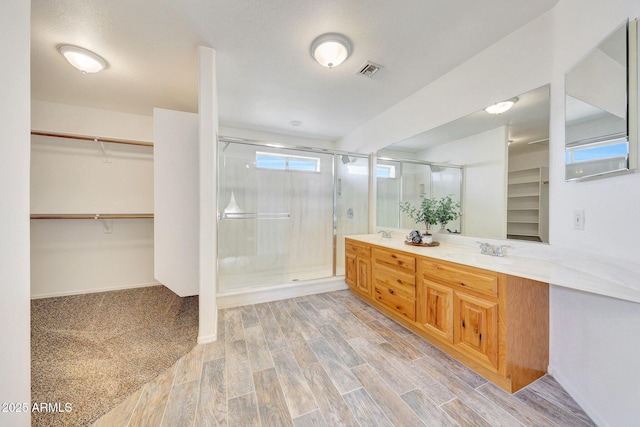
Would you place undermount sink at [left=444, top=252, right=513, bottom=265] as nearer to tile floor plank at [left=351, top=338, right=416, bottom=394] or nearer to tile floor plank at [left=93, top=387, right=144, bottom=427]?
tile floor plank at [left=351, top=338, right=416, bottom=394]

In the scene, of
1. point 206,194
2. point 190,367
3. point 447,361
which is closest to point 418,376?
point 447,361

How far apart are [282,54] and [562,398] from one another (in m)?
3.13

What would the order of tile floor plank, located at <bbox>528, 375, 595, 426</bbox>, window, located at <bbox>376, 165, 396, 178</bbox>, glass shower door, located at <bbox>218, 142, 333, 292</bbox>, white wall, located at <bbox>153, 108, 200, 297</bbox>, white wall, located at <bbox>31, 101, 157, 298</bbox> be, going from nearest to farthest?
tile floor plank, located at <bbox>528, 375, 595, 426</bbox> < white wall, located at <bbox>153, 108, 200, 297</bbox> < white wall, located at <bbox>31, 101, 157, 298</bbox> < glass shower door, located at <bbox>218, 142, 333, 292</bbox> < window, located at <bbox>376, 165, 396, 178</bbox>

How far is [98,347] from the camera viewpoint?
1.72 metres

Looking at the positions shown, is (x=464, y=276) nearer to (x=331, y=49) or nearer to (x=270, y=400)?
(x=270, y=400)

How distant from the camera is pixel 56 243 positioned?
8.93ft

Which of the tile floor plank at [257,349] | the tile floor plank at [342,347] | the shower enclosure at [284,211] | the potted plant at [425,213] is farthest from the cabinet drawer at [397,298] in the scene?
the tile floor plank at [257,349]

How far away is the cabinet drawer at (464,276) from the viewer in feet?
4.38

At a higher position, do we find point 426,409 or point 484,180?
point 484,180

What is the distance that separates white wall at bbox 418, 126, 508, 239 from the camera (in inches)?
69.1

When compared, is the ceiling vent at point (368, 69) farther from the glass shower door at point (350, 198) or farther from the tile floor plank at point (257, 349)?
the tile floor plank at point (257, 349)

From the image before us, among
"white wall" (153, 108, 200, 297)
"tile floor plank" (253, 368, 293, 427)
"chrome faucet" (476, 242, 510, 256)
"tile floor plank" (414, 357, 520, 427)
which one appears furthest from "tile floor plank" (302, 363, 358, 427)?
"chrome faucet" (476, 242, 510, 256)

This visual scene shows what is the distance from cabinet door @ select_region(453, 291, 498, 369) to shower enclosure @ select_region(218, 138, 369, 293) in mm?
1794

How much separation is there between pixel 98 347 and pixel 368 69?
11.0 ft
